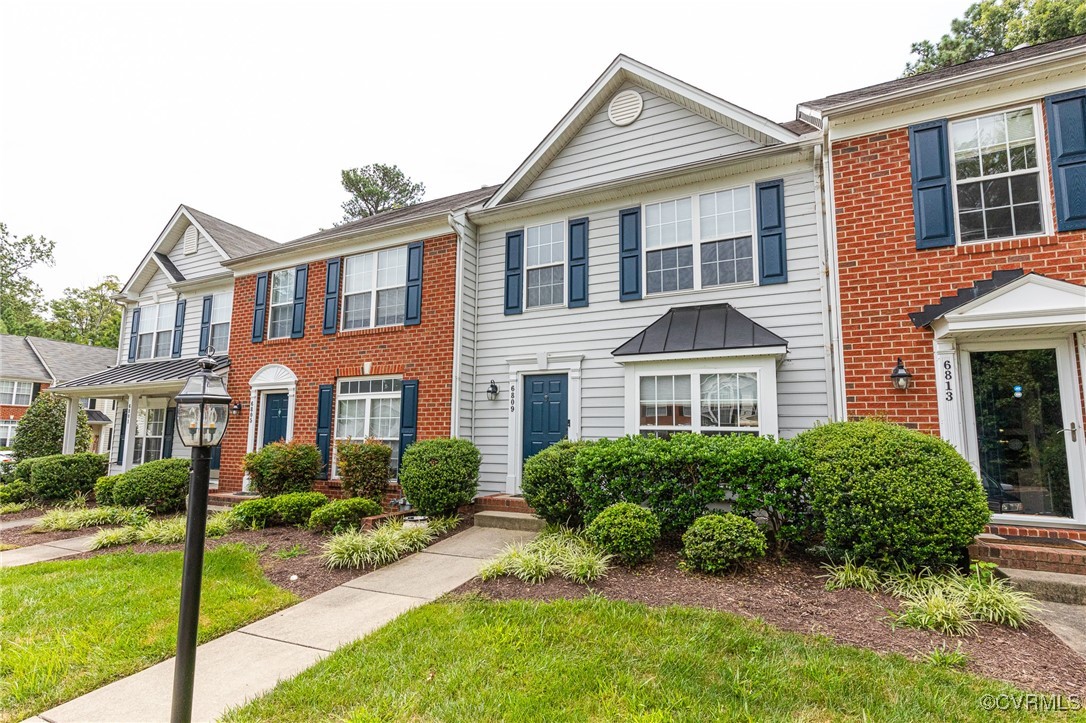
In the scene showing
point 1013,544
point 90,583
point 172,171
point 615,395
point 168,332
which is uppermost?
point 172,171

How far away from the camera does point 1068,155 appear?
5840 millimetres

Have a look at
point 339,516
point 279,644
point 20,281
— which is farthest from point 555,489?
point 20,281

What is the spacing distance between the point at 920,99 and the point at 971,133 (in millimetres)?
728

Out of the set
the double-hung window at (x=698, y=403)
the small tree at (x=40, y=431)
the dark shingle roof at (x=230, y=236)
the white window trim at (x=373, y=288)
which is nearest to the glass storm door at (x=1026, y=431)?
the double-hung window at (x=698, y=403)

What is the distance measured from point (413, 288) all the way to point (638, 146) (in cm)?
484

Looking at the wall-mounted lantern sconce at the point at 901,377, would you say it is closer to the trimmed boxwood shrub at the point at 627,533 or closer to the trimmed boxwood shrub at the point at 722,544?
the trimmed boxwood shrub at the point at 722,544

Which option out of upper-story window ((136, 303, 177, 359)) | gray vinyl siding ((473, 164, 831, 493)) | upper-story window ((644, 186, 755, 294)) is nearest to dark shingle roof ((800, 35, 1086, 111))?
gray vinyl siding ((473, 164, 831, 493))

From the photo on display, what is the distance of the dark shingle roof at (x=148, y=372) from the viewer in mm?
12539

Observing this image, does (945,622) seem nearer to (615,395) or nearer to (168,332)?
(615,395)

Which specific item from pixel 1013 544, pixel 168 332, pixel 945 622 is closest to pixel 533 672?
pixel 945 622

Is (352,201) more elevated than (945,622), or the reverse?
(352,201)

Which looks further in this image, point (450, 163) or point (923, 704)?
point (450, 163)

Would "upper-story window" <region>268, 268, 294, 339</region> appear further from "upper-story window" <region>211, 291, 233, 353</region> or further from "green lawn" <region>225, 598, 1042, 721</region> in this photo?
"green lawn" <region>225, 598, 1042, 721</region>

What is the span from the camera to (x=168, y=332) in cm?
1480
